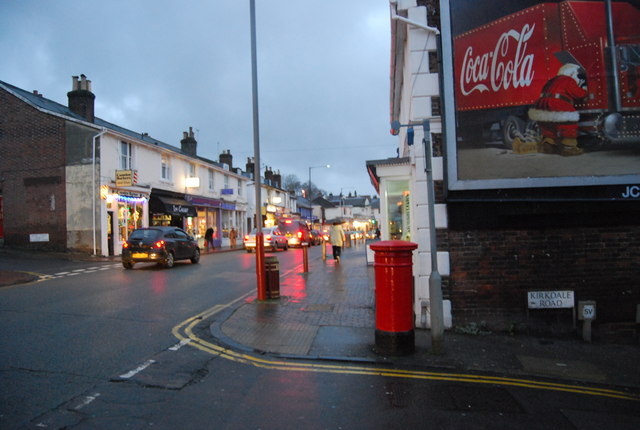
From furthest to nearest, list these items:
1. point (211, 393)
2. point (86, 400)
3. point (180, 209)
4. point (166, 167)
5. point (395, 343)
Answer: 1. point (166, 167)
2. point (180, 209)
3. point (395, 343)
4. point (211, 393)
5. point (86, 400)

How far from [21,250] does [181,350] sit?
65.9 feet

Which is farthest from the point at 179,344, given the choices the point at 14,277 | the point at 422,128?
the point at 14,277

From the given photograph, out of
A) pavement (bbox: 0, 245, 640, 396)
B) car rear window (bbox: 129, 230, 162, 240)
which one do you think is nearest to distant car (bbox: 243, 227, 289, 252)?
car rear window (bbox: 129, 230, 162, 240)

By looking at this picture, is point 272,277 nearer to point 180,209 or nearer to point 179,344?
point 179,344

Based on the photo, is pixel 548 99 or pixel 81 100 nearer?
pixel 548 99

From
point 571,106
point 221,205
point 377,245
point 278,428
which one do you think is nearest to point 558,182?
point 571,106

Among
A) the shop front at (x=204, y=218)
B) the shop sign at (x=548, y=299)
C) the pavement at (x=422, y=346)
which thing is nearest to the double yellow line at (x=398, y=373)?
the pavement at (x=422, y=346)

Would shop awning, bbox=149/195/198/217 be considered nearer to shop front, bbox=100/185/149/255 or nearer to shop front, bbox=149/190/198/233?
shop front, bbox=149/190/198/233

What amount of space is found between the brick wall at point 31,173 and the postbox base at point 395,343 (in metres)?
20.6

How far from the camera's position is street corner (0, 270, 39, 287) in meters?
11.6

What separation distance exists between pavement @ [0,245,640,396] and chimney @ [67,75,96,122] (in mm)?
19974

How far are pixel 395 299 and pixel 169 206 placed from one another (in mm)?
23403

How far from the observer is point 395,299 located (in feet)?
17.9

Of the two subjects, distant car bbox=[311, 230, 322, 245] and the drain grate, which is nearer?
the drain grate
